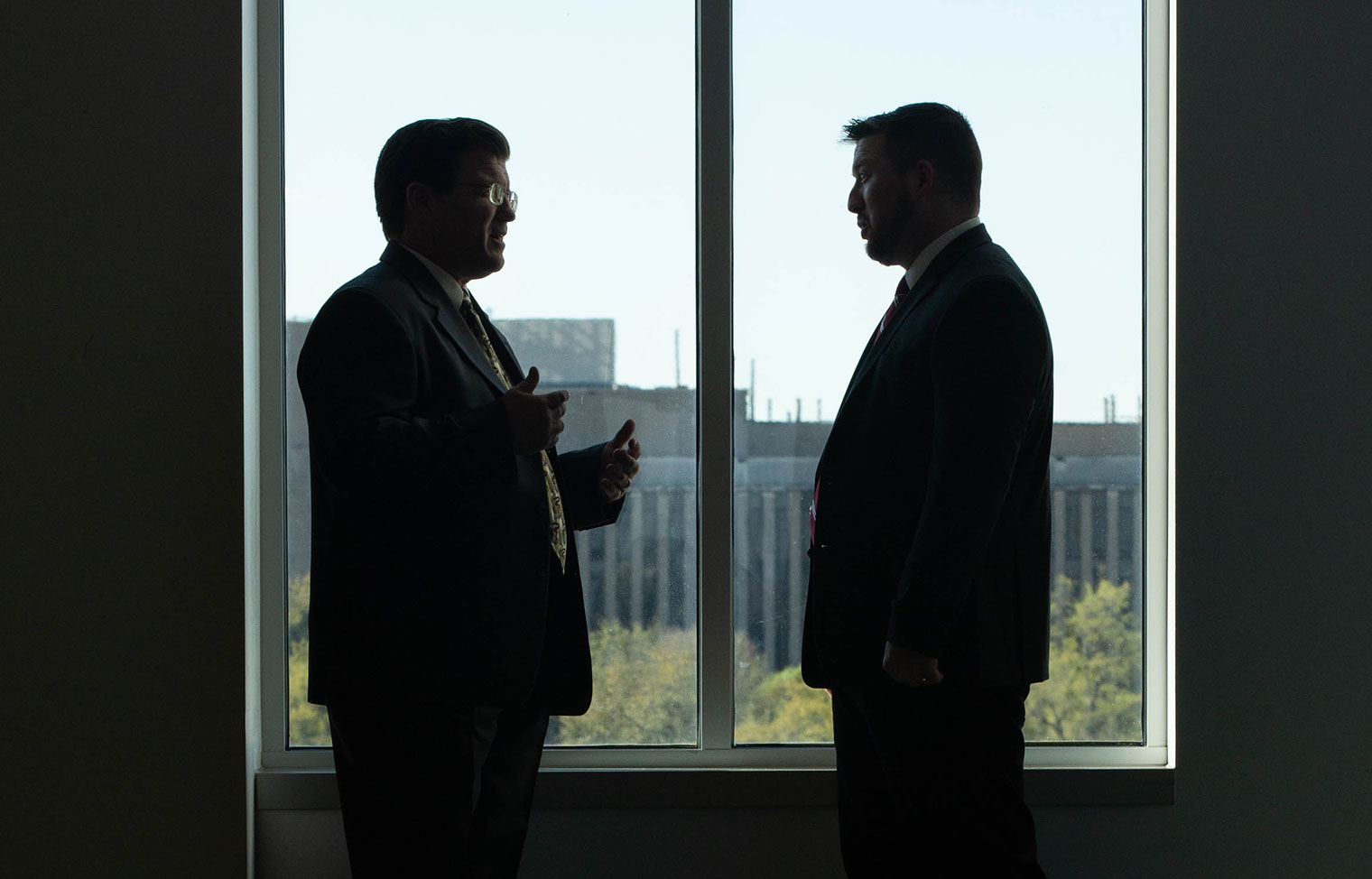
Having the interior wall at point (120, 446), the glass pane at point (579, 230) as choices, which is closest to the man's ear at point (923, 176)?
the glass pane at point (579, 230)

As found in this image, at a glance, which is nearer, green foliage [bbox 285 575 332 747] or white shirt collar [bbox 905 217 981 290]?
white shirt collar [bbox 905 217 981 290]

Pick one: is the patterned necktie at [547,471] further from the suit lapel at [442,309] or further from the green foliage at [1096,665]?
the green foliage at [1096,665]

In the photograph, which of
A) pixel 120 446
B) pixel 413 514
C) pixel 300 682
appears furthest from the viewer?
pixel 300 682

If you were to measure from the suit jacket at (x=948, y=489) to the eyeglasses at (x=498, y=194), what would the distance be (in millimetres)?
669

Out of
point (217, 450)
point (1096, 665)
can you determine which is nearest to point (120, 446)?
point (217, 450)

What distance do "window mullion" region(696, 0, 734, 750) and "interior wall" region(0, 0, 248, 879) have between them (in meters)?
0.94

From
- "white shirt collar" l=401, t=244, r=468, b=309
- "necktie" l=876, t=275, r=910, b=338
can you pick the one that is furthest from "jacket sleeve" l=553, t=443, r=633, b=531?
"necktie" l=876, t=275, r=910, b=338

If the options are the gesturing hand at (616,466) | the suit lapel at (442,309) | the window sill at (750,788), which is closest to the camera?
the suit lapel at (442,309)

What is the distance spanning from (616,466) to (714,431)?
40 cm

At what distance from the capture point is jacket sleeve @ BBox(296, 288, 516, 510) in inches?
56.2

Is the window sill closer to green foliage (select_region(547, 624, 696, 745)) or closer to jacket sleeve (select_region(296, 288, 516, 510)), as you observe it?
green foliage (select_region(547, 624, 696, 745))

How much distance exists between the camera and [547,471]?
5.63ft

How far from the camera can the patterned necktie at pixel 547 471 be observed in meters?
1.68

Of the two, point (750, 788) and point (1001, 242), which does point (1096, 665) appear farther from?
point (1001, 242)
